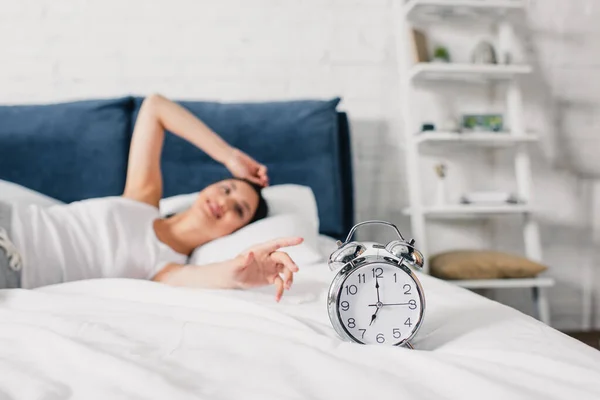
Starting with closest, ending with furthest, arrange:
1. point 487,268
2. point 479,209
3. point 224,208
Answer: point 224,208 < point 487,268 < point 479,209

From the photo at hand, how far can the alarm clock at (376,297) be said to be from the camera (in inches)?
35.2

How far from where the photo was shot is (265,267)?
1.25 metres

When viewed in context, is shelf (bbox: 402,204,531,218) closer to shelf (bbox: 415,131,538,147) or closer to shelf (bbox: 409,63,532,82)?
shelf (bbox: 415,131,538,147)

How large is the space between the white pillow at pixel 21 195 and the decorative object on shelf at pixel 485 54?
5.92ft

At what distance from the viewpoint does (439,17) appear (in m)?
2.69

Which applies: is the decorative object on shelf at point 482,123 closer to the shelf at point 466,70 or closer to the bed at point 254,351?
the shelf at point 466,70

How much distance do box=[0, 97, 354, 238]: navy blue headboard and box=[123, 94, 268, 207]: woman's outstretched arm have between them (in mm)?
108

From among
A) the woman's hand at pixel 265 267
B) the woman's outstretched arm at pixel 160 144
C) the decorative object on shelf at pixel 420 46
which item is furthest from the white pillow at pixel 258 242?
the decorative object on shelf at pixel 420 46

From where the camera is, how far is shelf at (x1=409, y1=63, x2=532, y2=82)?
7.94ft

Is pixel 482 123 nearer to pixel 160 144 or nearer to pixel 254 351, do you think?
pixel 160 144

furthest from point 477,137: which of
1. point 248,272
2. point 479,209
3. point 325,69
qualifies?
point 248,272

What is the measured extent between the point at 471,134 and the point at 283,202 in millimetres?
930

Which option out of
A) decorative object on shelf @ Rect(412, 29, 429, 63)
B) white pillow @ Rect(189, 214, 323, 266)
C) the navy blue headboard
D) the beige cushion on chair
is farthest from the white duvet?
decorative object on shelf @ Rect(412, 29, 429, 63)

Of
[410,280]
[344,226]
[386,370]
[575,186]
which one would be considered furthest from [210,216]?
[575,186]
